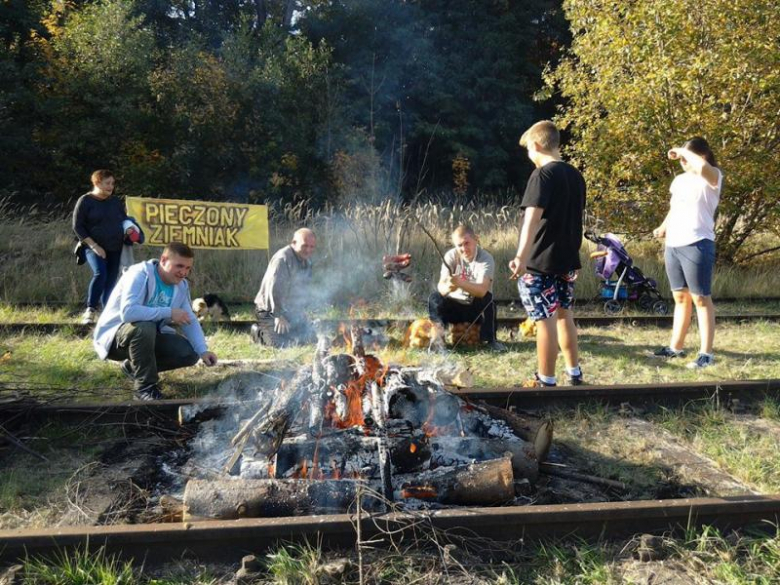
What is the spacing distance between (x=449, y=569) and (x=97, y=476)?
7.32 feet

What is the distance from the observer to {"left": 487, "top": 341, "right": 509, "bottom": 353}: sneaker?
22.7 feet

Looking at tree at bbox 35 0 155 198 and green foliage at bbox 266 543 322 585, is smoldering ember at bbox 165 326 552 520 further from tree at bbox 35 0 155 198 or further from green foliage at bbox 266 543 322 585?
tree at bbox 35 0 155 198

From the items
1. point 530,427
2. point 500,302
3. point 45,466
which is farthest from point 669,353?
point 45,466

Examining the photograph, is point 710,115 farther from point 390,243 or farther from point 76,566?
point 76,566

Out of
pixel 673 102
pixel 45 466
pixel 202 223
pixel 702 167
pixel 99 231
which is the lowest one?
pixel 45 466

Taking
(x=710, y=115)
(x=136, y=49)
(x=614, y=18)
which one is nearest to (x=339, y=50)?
(x=136, y=49)

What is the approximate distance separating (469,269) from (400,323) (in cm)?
123

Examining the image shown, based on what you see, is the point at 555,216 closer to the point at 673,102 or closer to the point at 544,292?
the point at 544,292

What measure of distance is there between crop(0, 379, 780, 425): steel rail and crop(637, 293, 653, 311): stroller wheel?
419cm

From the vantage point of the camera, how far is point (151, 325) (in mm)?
5027

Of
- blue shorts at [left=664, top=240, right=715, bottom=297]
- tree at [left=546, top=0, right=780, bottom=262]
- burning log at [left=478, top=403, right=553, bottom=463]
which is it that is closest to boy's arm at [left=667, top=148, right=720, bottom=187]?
blue shorts at [left=664, top=240, right=715, bottom=297]

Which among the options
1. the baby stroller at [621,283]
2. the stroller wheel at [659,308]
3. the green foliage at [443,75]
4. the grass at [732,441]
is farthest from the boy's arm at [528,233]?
the green foliage at [443,75]

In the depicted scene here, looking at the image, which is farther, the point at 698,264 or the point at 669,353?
the point at 669,353

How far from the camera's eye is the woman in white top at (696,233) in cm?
582
